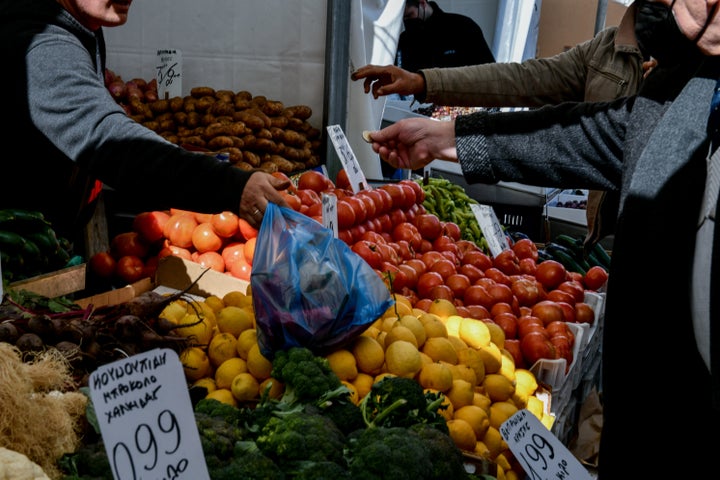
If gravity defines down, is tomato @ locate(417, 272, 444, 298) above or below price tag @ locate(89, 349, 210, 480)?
below

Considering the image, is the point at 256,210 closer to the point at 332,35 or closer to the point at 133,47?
the point at 332,35

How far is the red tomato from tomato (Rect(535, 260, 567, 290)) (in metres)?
1.64

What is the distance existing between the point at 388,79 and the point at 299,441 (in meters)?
2.31

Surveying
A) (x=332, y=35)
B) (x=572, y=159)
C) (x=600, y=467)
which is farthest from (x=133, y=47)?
(x=600, y=467)

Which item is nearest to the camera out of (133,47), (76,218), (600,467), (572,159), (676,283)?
(676,283)

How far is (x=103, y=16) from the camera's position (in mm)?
2512

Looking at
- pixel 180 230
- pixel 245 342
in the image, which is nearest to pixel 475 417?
pixel 245 342

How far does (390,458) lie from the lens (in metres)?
1.41

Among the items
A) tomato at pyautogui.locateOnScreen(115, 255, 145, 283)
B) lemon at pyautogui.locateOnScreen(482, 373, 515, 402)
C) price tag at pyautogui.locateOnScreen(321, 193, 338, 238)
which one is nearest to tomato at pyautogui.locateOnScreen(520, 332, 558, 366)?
lemon at pyautogui.locateOnScreen(482, 373, 515, 402)

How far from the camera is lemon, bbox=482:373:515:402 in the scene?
2.33 m

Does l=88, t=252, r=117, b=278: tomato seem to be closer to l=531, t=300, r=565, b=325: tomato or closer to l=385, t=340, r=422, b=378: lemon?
l=385, t=340, r=422, b=378: lemon

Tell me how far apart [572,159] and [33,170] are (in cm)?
198

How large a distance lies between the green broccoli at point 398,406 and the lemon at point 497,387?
20.5 inches

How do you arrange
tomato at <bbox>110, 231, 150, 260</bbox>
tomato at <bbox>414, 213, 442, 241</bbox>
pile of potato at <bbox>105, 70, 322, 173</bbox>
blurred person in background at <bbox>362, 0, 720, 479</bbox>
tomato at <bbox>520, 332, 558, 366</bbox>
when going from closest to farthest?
blurred person in background at <bbox>362, 0, 720, 479</bbox> → tomato at <bbox>520, 332, 558, 366</bbox> → tomato at <bbox>110, 231, 150, 260</bbox> → tomato at <bbox>414, 213, 442, 241</bbox> → pile of potato at <bbox>105, 70, 322, 173</bbox>
